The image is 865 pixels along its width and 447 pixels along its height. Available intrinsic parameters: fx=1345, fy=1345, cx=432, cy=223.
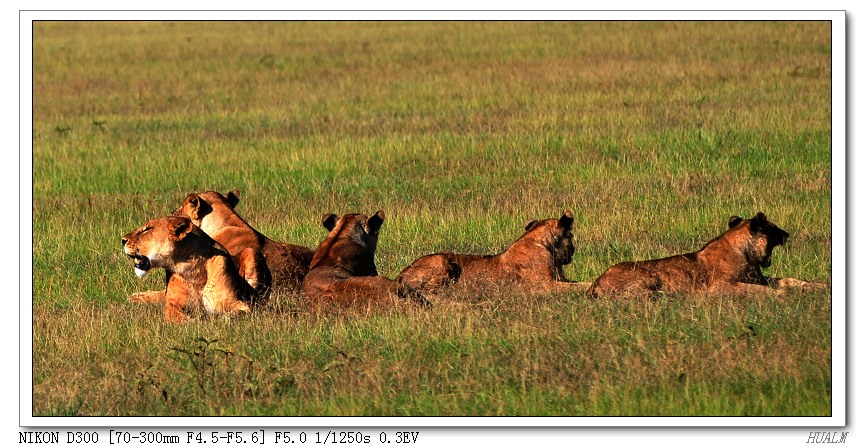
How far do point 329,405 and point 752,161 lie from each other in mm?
9841

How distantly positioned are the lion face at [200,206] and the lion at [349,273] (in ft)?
3.60

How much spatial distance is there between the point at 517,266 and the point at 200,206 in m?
2.78

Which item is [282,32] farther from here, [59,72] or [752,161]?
[752,161]

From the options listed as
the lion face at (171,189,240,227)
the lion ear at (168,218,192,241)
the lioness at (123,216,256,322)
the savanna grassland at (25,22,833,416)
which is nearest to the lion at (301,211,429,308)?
the savanna grassland at (25,22,833,416)

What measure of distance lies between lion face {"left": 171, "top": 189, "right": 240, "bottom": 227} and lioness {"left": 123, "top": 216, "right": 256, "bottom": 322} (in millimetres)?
1288

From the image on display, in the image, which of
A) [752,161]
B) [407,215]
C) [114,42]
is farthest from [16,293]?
[114,42]

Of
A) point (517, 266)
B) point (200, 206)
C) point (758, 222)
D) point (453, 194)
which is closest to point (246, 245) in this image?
point (200, 206)

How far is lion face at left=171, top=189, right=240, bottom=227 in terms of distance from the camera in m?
11.3

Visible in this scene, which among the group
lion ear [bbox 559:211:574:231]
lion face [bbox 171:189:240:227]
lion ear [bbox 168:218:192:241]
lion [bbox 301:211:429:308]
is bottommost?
lion [bbox 301:211:429:308]

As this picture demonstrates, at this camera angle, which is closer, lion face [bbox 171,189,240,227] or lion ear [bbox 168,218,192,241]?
lion ear [bbox 168,218,192,241]

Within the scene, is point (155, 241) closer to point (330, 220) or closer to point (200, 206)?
point (200, 206)

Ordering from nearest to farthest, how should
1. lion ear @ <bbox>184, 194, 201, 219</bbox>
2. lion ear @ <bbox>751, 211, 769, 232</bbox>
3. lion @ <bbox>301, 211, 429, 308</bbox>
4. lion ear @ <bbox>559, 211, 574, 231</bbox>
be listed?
lion @ <bbox>301, 211, 429, 308</bbox>
lion ear @ <bbox>751, 211, 769, 232</bbox>
lion ear @ <bbox>559, 211, 574, 231</bbox>
lion ear @ <bbox>184, 194, 201, 219</bbox>

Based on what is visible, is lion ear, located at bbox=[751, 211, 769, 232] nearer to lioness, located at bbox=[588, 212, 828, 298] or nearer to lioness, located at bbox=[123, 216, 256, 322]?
lioness, located at bbox=[588, 212, 828, 298]

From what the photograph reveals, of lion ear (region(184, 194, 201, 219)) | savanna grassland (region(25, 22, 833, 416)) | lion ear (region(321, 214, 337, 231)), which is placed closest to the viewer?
savanna grassland (region(25, 22, 833, 416))
